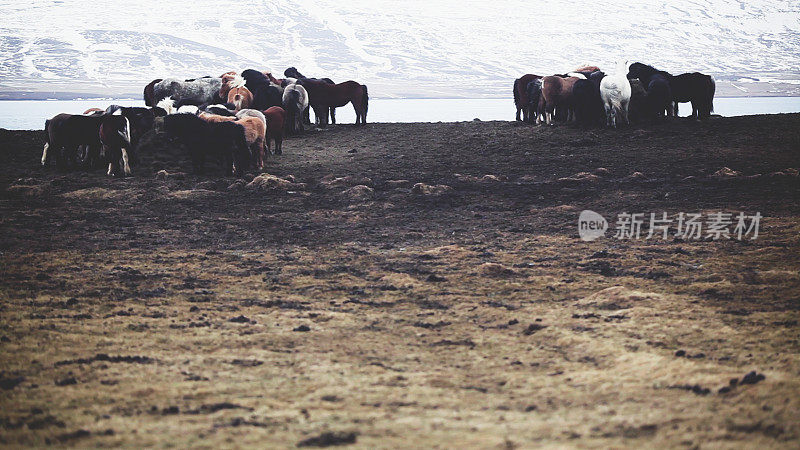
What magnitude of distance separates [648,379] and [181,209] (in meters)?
8.93

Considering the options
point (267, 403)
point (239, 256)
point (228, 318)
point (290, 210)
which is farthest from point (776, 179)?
point (267, 403)

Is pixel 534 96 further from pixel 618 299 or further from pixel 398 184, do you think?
pixel 618 299

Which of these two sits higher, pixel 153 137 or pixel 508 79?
pixel 508 79

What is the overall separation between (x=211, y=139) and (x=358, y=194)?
374cm

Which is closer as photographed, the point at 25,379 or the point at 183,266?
the point at 25,379

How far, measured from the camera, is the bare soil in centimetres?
390

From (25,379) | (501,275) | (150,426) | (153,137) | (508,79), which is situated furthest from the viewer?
(508,79)

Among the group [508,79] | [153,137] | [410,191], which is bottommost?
[410,191]

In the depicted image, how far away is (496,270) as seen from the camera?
7.77m

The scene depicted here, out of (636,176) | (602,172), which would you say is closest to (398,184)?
(602,172)

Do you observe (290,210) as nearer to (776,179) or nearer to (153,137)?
(153,137)

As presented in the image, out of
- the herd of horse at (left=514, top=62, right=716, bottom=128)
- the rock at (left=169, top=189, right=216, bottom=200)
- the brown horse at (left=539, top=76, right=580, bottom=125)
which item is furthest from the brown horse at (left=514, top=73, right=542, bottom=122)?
the rock at (left=169, top=189, right=216, bottom=200)

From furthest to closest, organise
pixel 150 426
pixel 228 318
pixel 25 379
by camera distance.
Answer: pixel 228 318 < pixel 25 379 < pixel 150 426

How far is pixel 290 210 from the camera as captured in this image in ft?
37.7
